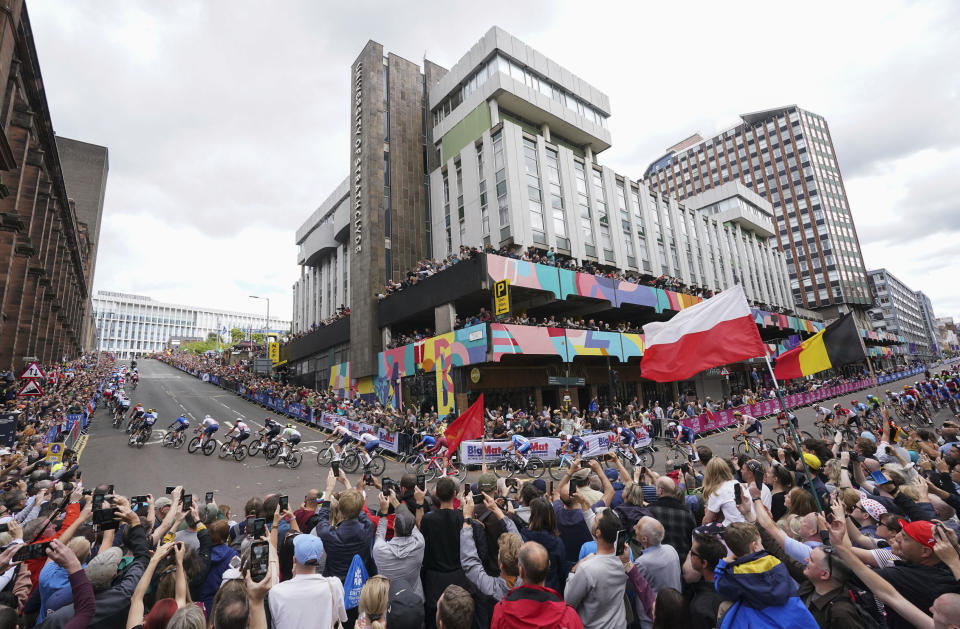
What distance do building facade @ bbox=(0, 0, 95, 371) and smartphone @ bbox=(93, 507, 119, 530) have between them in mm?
19636

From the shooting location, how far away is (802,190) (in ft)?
291

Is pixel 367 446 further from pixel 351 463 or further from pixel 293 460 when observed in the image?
pixel 293 460

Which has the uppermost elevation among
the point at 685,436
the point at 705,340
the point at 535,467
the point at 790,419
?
the point at 705,340

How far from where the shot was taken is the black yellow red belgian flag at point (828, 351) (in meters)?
9.65

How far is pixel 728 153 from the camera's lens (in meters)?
97.7

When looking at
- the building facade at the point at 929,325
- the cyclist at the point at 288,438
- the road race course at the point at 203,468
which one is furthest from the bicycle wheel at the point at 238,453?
the building facade at the point at 929,325

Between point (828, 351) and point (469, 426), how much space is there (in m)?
9.36

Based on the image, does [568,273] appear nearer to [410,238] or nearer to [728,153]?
[410,238]

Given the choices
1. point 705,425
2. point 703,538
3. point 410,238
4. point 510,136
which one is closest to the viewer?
point 703,538

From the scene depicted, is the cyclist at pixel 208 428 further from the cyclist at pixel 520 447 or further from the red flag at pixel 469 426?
the cyclist at pixel 520 447

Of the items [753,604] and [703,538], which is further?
[703,538]

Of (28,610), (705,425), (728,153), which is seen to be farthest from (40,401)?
(728,153)

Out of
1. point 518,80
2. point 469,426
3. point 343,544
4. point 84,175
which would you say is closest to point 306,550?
point 343,544

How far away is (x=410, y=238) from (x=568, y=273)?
1460 cm
